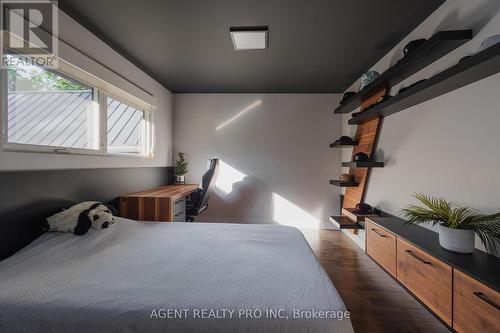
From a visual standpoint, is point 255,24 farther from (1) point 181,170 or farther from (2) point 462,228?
(1) point 181,170

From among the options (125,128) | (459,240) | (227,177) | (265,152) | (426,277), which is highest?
(125,128)

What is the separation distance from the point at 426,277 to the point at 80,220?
2.47m

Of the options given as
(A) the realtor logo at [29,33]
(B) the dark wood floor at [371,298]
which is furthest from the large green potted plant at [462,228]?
(A) the realtor logo at [29,33]

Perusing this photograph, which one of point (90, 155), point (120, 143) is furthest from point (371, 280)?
point (120, 143)

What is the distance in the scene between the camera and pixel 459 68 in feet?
4.00

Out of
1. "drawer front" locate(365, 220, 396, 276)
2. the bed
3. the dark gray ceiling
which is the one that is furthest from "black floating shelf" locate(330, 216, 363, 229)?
the dark gray ceiling

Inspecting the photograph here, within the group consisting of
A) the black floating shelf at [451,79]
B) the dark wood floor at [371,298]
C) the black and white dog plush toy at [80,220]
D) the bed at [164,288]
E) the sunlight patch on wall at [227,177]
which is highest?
the black floating shelf at [451,79]

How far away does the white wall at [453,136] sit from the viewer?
1.25 m

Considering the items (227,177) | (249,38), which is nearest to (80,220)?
(249,38)

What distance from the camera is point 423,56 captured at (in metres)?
1.61

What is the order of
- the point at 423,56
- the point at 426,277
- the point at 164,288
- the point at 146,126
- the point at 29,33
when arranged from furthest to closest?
1. the point at 146,126
2. the point at 423,56
3. the point at 29,33
4. the point at 426,277
5. the point at 164,288

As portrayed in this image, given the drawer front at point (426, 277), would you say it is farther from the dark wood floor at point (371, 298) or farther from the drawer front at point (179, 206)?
the drawer front at point (179, 206)

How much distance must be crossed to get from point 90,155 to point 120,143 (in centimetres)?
59

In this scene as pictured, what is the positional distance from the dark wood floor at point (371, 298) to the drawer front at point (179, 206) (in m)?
1.97
